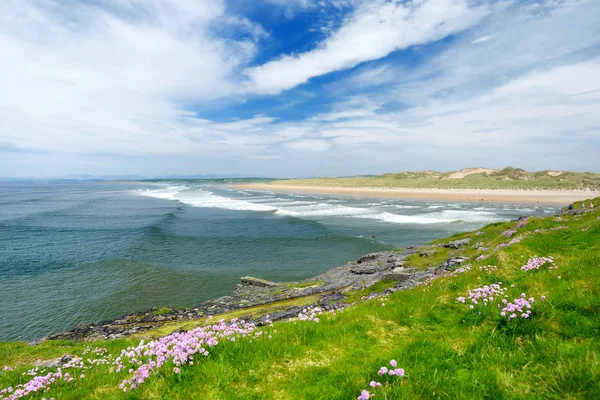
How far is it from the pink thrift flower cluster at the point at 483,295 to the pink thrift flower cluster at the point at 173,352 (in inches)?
214

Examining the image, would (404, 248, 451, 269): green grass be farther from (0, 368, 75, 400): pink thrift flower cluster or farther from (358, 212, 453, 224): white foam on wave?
(358, 212, 453, 224): white foam on wave

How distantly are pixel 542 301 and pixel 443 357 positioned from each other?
10.0ft

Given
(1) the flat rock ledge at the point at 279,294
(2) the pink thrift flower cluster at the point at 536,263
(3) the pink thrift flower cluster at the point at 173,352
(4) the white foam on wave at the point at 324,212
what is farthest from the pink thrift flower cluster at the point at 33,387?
(4) the white foam on wave at the point at 324,212

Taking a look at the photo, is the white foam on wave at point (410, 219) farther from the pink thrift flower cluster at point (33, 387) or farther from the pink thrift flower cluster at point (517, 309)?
the pink thrift flower cluster at point (33, 387)

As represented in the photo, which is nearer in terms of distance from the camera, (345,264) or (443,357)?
(443,357)

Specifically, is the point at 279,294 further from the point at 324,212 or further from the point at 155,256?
the point at 324,212

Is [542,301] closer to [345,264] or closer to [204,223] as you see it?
[345,264]

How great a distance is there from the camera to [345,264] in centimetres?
2998

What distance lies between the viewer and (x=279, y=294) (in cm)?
2175

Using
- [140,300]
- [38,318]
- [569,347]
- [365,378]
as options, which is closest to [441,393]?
[365,378]

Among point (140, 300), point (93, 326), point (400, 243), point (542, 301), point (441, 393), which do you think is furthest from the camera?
point (400, 243)

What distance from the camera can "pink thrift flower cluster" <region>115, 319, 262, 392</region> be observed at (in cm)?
522

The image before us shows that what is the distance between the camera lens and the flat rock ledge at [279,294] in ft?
54.5

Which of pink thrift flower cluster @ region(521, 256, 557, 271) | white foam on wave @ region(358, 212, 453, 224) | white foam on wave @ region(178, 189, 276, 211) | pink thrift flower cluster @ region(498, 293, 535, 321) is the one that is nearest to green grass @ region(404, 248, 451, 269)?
pink thrift flower cluster @ region(521, 256, 557, 271)
